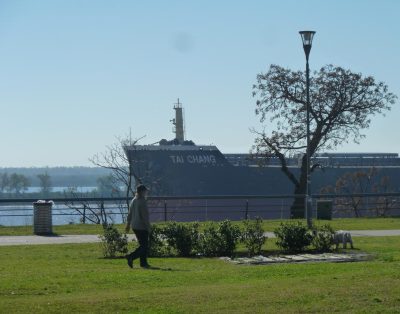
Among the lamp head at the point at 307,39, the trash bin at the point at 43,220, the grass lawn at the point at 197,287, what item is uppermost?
the lamp head at the point at 307,39

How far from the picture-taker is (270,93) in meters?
38.6

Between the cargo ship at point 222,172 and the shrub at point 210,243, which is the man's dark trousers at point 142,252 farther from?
the cargo ship at point 222,172

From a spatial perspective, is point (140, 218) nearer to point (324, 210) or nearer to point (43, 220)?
point (43, 220)

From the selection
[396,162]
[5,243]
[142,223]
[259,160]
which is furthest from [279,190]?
[142,223]

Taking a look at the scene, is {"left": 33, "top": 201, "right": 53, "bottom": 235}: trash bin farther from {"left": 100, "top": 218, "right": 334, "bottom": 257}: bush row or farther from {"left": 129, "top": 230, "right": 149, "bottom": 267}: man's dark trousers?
{"left": 129, "top": 230, "right": 149, "bottom": 267}: man's dark trousers

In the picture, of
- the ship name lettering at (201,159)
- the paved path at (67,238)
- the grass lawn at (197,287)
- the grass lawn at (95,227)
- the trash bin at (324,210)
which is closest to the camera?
the grass lawn at (197,287)

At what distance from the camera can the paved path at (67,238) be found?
2192 cm

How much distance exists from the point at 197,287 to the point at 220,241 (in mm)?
5675

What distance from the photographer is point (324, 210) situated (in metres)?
31.9

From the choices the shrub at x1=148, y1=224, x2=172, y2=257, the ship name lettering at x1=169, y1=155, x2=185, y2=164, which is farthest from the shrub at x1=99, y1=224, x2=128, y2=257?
the ship name lettering at x1=169, y1=155, x2=185, y2=164

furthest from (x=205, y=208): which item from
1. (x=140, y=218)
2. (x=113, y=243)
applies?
(x=140, y=218)

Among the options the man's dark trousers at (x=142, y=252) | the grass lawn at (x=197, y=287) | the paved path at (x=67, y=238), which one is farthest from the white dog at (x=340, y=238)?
the man's dark trousers at (x=142, y=252)

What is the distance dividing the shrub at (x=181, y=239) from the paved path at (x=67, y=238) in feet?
15.1

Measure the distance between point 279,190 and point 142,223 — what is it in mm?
43419
